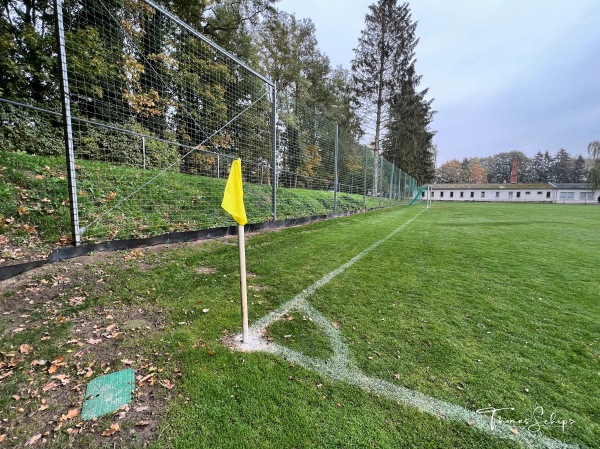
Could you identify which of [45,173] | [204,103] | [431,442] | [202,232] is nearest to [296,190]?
[204,103]

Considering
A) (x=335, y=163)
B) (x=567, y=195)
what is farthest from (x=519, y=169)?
(x=335, y=163)

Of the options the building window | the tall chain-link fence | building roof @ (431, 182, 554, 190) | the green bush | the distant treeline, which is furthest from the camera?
the distant treeline

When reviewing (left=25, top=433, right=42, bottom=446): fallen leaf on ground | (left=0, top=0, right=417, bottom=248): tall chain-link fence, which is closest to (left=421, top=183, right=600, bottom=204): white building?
(left=0, top=0, right=417, bottom=248): tall chain-link fence

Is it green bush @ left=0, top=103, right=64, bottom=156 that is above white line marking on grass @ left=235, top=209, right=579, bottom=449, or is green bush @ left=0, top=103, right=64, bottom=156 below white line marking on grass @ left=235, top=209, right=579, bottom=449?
above

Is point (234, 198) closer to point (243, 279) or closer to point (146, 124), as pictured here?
point (243, 279)

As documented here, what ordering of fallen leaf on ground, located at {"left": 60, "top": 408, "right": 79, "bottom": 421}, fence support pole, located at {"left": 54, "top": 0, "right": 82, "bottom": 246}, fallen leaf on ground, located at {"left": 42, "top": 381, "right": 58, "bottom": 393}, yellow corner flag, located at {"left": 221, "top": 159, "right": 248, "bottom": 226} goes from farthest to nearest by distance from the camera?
fence support pole, located at {"left": 54, "top": 0, "right": 82, "bottom": 246}
yellow corner flag, located at {"left": 221, "top": 159, "right": 248, "bottom": 226}
fallen leaf on ground, located at {"left": 42, "top": 381, "right": 58, "bottom": 393}
fallen leaf on ground, located at {"left": 60, "top": 408, "right": 79, "bottom": 421}

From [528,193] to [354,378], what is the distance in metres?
57.9

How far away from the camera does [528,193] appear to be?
44.7m

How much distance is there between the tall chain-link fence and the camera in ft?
12.3

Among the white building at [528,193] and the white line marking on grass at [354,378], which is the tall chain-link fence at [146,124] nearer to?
the white line marking on grass at [354,378]

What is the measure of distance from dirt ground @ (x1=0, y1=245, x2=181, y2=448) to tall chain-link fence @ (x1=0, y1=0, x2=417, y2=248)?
3.52 ft

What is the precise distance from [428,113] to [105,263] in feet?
93.7

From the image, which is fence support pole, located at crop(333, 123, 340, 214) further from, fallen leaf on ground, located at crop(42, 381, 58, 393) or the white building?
the white building

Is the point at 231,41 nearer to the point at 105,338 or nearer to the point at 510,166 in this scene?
the point at 105,338
